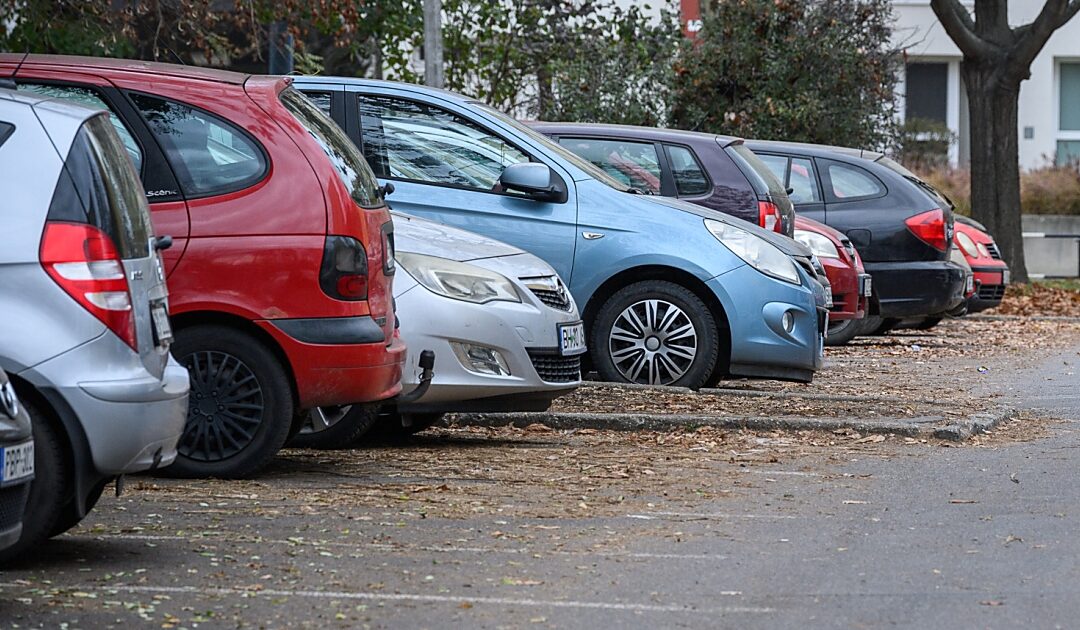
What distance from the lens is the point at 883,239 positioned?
1645 cm

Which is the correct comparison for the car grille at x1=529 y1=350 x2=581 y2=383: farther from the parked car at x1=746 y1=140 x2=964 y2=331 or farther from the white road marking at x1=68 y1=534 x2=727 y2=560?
the parked car at x1=746 y1=140 x2=964 y2=331

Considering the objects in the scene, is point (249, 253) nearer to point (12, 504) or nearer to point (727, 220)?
point (12, 504)

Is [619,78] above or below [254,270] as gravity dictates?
above

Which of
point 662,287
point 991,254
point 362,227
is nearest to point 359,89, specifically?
point 662,287

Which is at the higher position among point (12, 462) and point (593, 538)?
point (12, 462)

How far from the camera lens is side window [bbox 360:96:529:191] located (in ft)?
35.7

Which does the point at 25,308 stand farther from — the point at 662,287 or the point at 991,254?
the point at 991,254

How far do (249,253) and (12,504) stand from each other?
8.15ft

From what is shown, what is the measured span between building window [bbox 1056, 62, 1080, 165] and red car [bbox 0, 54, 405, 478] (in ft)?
124

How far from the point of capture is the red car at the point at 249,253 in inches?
301

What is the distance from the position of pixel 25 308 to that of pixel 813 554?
272 cm

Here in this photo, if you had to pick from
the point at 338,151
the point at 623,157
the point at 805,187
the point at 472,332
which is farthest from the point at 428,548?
the point at 805,187

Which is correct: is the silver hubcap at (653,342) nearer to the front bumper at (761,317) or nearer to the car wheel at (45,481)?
the front bumper at (761,317)

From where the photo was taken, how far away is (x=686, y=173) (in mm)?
12883
